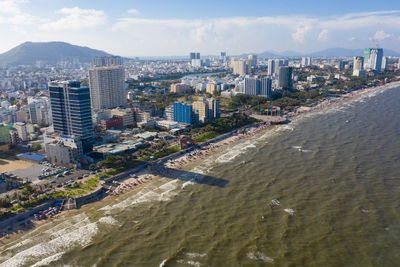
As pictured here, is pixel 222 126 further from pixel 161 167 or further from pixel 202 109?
pixel 161 167

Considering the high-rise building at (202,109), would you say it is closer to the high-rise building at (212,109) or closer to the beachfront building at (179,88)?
the high-rise building at (212,109)

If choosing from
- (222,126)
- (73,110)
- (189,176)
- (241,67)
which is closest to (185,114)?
(222,126)

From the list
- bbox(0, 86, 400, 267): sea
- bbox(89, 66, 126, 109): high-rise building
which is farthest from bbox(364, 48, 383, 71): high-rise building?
bbox(89, 66, 126, 109): high-rise building

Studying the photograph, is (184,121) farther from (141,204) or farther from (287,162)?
(141,204)

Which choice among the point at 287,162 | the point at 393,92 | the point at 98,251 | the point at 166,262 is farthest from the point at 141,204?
the point at 393,92

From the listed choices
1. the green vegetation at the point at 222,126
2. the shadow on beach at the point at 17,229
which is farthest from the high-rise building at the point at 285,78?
the shadow on beach at the point at 17,229

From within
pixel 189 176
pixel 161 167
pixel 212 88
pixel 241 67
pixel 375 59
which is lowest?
pixel 189 176
